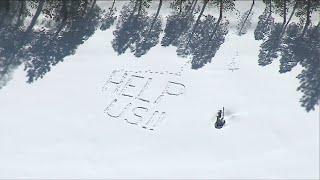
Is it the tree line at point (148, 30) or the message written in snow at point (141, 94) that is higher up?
the tree line at point (148, 30)

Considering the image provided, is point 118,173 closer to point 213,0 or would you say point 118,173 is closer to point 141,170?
point 141,170

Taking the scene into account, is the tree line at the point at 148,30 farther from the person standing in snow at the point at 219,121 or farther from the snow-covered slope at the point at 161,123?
the person standing in snow at the point at 219,121

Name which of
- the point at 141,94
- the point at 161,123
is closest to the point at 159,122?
the point at 161,123

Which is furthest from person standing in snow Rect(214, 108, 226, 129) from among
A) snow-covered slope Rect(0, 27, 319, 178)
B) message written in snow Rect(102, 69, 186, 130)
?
message written in snow Rect(102, 69, 186, 130)

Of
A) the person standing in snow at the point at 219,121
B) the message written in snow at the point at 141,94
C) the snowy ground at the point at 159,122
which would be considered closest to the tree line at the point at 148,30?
the snowy ground at the point at 159,122

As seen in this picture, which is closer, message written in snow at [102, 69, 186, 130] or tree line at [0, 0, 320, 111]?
message written in snow at [102, 69, 186, 130]

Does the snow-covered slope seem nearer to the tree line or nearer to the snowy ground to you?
the snowy ground
